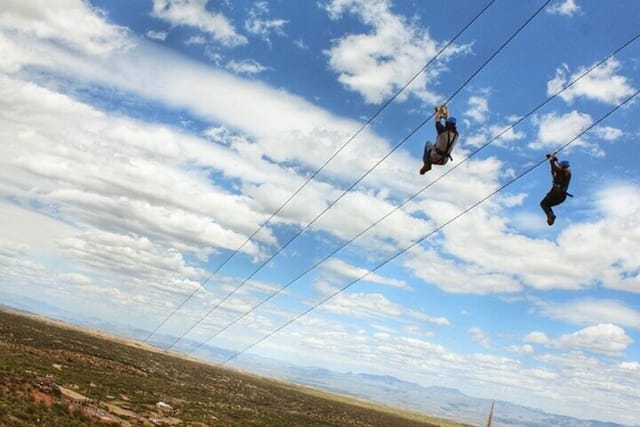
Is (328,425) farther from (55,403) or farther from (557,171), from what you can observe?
(557,171)

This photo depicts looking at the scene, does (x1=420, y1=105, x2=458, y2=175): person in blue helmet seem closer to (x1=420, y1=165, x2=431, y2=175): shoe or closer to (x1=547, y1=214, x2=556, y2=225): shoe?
(x1=420, y1=165, x2=431, y2=175): shoe

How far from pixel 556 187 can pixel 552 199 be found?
55 cm

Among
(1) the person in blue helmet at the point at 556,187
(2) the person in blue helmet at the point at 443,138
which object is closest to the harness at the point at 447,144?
(2) the person in blue helmet at the point at 443,138

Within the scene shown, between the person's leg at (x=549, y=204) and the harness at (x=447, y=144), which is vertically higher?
the harness at (x=447, y=144)

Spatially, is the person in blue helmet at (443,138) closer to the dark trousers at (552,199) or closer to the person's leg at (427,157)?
the person's leg at (427,157)

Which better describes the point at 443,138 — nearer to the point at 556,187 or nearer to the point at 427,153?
the point at 427,153

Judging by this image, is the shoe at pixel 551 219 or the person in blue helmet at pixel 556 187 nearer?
the person in blue helmet at pixel 556 187

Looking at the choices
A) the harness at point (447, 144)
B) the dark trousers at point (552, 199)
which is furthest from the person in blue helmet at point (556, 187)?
the harness at point (447, 144)

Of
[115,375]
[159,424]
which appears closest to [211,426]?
[159,424]

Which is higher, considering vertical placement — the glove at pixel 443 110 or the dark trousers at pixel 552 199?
the glove at pixel 443 110

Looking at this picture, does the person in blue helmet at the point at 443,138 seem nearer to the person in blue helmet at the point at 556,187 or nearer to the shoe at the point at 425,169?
the shoe at the point at 425,169

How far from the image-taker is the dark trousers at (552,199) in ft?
48.4

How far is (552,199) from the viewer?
15.1 meters

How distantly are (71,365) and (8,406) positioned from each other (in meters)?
35.7
